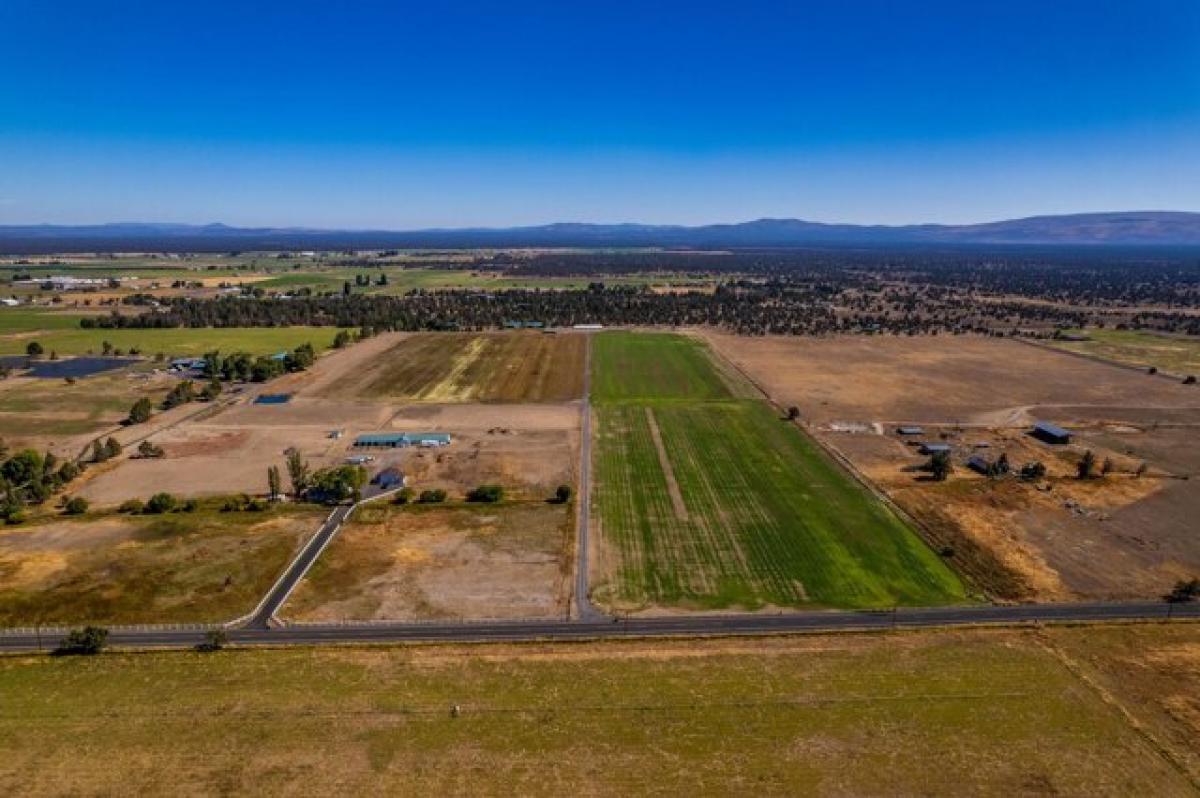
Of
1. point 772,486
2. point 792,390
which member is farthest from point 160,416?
point 792,390

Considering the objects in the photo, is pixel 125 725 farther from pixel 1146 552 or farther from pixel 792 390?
pixel 792 390

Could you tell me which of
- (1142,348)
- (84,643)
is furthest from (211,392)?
(1142,348)

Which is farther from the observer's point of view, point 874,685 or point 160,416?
point 160,416

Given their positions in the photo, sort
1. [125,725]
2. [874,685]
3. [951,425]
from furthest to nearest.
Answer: [951,425], [874,685], [125,725]

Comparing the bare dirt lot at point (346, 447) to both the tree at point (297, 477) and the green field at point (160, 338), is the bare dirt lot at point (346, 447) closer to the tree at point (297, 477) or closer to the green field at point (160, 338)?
the tree at point (297, 477)

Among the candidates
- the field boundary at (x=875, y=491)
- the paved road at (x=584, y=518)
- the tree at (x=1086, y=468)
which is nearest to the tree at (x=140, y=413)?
the paved road at (x=584, y=518)

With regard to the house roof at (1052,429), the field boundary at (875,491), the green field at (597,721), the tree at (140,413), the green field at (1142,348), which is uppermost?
the green field at (1142,348)
